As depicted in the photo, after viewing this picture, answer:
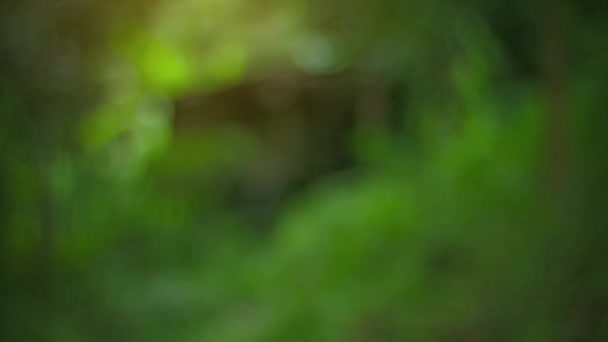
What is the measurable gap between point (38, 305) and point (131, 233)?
0.09m

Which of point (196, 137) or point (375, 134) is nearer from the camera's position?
point (375, 134)

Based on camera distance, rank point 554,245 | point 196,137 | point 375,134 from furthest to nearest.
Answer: point 196,137, point 375,134, point 554,245

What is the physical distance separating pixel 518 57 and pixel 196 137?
372 millimetres

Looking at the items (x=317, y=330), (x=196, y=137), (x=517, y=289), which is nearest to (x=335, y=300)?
(x=317, y=330)

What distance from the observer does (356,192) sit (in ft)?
2.22

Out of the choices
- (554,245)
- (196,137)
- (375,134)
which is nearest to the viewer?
(554,245)

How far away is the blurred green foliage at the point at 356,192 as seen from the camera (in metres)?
0.54

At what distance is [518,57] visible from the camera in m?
0.56

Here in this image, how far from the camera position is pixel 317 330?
587mm

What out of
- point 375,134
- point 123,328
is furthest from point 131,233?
point 375,134

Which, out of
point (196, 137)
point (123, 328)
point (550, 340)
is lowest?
point (550, 340)

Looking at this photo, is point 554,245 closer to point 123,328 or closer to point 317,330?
point 317,330

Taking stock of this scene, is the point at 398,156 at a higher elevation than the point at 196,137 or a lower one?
lower

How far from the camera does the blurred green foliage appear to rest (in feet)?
1.76
